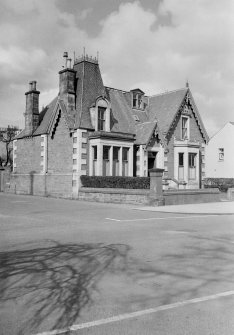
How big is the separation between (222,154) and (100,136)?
94.6 ft

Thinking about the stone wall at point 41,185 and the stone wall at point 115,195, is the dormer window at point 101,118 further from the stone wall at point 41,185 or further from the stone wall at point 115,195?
the stone wall at point 115,195

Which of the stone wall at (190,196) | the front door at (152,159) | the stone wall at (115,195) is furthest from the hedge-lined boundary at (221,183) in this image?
the stone wall at (115,195)

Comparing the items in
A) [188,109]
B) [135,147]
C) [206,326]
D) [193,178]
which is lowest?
[206,326]

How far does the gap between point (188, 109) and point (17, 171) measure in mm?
17707

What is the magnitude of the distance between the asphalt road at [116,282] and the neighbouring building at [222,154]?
40693 millimetres

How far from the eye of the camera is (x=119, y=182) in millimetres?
26984

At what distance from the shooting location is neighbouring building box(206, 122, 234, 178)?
51.4 metres

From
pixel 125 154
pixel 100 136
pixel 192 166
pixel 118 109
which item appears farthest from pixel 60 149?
pixel 192 166

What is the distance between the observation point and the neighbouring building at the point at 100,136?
2953 cm

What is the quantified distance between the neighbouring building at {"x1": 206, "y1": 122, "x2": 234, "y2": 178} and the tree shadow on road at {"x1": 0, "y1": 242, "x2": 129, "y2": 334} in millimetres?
44069

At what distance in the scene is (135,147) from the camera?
3209 centimetres

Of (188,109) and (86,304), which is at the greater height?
(188,109)

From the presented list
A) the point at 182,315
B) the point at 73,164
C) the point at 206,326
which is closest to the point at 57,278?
the point at 182,315

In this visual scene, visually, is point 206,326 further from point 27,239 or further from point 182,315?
point 27,239
